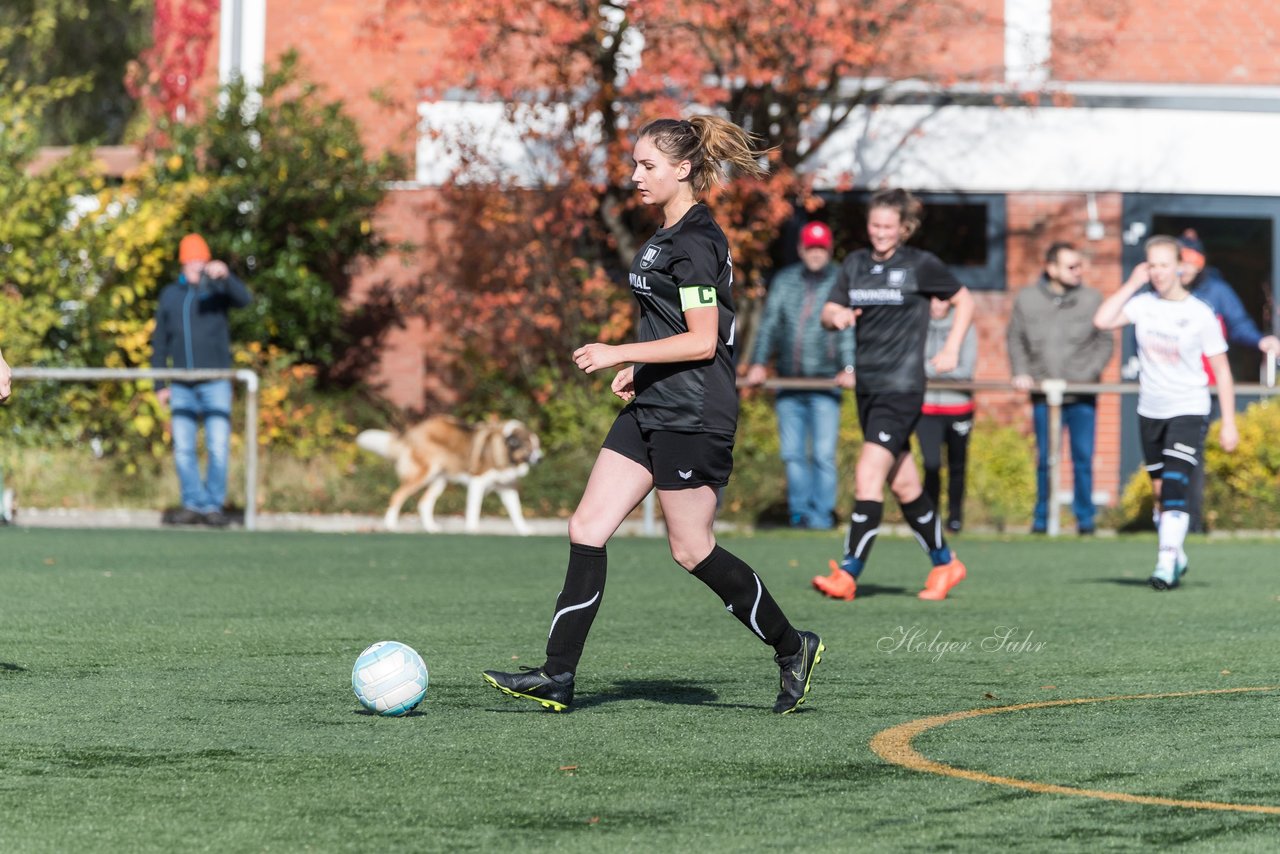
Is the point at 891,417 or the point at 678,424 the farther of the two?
the point at 891,417

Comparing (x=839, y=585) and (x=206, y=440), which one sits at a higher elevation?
(x=206, y=440)

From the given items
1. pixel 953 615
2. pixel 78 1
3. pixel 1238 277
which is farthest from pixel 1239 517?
pixel 78 1

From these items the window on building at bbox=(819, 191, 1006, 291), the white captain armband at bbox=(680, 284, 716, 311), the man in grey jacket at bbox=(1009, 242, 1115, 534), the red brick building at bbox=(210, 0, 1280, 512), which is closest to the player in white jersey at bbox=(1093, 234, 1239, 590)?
the man in grey jacket at bbox=(1009, 242, 1115, 534)

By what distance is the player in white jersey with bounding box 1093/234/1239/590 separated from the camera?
10281mm

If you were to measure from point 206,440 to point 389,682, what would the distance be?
9776 millimetres

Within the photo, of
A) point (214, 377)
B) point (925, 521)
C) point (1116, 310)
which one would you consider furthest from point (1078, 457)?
point (214, 377)

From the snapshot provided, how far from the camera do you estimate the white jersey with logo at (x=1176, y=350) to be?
1027cm

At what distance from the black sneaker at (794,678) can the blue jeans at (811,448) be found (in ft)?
29.6

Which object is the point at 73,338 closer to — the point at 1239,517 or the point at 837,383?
the point at 837,383

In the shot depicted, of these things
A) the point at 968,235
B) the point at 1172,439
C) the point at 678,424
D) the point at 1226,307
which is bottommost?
the point at 1172,439

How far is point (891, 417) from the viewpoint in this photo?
31.7 feet

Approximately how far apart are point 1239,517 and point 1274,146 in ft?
18.6

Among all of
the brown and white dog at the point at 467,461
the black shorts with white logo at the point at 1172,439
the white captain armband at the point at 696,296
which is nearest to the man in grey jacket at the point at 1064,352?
the brown and white dog at the point at 467,461

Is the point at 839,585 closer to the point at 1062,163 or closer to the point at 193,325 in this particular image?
the point at 193,325
